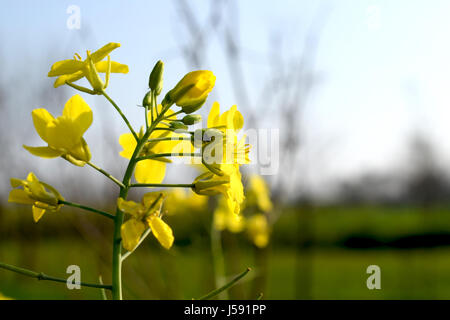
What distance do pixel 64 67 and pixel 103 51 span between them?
0.22ft

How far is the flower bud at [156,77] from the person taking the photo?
73cm

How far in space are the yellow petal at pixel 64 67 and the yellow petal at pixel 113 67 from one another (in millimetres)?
45

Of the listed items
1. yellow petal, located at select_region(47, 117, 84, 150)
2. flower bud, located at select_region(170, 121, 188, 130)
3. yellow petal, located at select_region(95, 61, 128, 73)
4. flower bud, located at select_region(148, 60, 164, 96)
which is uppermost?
yellow petal, located at select_region(95, 61, 128, 73)

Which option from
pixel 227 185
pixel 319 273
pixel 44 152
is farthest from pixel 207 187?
pixel 319 273

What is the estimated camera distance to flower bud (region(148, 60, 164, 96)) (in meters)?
0.73

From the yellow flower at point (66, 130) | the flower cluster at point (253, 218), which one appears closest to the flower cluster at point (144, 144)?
the yellow flower at point (66, 130)

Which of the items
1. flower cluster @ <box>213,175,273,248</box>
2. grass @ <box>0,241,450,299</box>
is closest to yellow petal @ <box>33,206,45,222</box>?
flower cluster @ <box>213,175,273,248</box>

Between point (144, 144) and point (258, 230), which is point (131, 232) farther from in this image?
point (258, 230)

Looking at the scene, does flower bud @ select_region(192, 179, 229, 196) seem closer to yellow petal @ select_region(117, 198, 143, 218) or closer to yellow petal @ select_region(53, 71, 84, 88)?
yellow petal @ select_region(117, 198, 143, 218)

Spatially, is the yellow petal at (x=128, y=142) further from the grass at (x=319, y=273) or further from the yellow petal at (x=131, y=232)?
the grass at (x=319, y=273)

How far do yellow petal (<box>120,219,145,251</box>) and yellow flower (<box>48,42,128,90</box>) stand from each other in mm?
241
